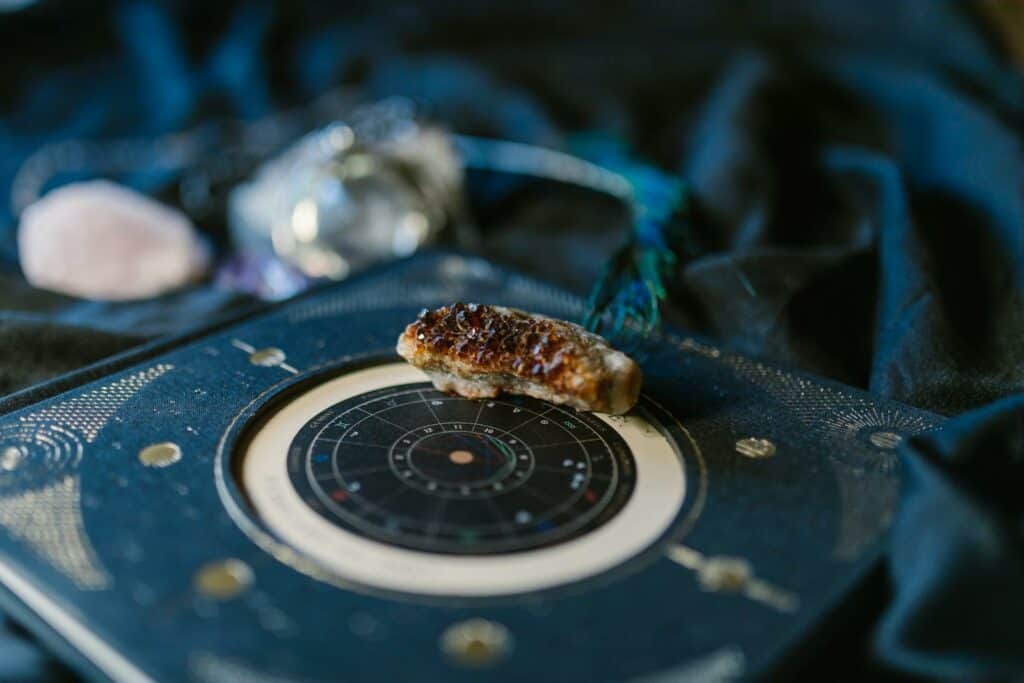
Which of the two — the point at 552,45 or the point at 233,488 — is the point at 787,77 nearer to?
the point at 552,45

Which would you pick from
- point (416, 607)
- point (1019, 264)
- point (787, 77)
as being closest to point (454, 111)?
point (787, 77)

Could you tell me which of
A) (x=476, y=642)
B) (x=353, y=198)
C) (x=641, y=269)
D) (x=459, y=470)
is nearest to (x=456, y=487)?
(x=459, y=470)

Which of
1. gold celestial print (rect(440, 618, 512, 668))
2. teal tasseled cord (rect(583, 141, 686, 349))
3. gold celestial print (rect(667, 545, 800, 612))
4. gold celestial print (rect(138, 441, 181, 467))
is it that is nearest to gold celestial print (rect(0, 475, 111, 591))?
gold celestial print (rect(138, 441, 181, 467))

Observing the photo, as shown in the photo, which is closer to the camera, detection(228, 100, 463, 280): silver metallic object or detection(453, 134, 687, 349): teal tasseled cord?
detection(453, 134, 687, 349): teal tasseled cord

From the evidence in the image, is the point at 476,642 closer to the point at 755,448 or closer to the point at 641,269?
the point at 755,448

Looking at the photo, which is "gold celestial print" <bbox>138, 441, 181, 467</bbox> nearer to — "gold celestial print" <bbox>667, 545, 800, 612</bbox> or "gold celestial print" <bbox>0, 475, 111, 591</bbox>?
"gold celestial print" <bbox>0, 475, 111, 591</bbox>

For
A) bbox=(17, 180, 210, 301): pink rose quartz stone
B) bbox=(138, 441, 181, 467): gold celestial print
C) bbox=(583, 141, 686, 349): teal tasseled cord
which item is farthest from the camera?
bbox=(17, 180, 210, 301): pink rose quartz stone

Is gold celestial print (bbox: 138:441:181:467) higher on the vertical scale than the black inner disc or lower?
higher
